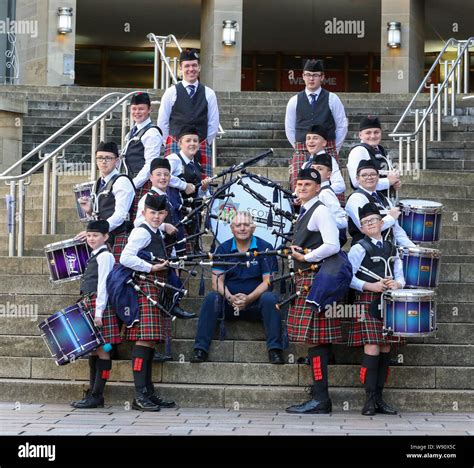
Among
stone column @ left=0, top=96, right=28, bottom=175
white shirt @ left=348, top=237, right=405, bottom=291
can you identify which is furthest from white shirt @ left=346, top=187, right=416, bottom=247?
stone column @ left=0, top=96, right=28, bottom=175

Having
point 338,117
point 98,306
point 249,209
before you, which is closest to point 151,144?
point 249,209

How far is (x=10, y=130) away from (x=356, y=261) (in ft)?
26.3

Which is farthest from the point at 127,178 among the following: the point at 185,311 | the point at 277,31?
the point at 277,31

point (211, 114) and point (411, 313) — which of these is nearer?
point (411, 313)

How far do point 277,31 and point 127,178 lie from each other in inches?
824

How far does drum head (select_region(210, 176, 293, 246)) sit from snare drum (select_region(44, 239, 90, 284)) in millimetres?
1467

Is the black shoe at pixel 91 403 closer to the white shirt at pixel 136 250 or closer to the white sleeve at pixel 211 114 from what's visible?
the white shirt at pixel 136 250

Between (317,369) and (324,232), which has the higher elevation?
(324,232)

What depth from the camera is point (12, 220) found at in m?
13.2

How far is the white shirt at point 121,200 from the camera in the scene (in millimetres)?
10953

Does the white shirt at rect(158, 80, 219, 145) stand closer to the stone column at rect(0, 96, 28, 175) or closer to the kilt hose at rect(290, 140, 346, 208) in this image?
the kilt hose at rect(290, 140, 346, 208)

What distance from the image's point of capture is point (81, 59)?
111ft

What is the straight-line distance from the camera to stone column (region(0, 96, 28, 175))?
55.1ft

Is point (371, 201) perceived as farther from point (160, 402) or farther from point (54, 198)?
point (54, 198)
